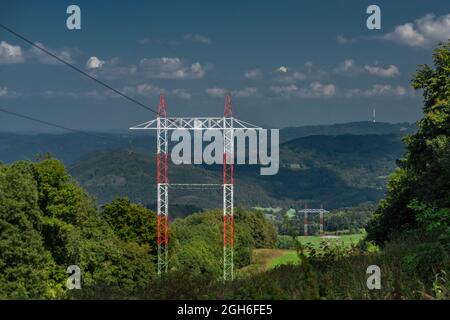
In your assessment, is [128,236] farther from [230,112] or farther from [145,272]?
[230,112]

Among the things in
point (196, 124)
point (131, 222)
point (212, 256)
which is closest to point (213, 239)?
point (212, 256)

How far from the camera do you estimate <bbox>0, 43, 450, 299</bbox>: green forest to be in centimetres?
1022

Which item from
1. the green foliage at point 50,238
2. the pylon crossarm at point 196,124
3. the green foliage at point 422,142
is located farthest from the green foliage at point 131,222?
the green foliage at point 422,142

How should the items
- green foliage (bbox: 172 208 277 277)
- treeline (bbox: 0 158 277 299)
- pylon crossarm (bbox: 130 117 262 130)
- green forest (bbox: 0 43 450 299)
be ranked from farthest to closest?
green foliage (bbox: 172 208 277 277) → pylon crossarm (bbox: 130 117 262 130) → treeline (bbox: 0 158 277 299) → green forest (bbox: 0 43 450 299)

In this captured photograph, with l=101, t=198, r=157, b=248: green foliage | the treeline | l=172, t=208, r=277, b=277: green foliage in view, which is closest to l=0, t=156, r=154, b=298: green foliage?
the treeline

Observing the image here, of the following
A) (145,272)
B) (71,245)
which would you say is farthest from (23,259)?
(145,272)

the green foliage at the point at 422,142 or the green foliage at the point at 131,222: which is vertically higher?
the green foliage at the point at 422,142

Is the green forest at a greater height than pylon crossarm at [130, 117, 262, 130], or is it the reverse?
pylon crossarm at [130, 117, 262, 130]

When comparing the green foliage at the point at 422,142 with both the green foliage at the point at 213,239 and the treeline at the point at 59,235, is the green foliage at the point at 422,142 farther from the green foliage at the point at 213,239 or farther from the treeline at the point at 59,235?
the green foliage at the point at 213,239

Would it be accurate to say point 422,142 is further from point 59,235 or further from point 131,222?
point 131,222

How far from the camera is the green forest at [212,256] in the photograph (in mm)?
10219

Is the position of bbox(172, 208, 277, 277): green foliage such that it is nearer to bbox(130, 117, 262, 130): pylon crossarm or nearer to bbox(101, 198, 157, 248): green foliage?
bbox(101, 198, 157, 248): green foliage
